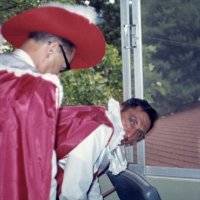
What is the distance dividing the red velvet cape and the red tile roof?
1341mm

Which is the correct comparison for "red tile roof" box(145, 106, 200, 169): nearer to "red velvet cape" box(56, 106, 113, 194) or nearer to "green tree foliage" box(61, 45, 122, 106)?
"green tree foliage" box(61, 45, 122, 106)

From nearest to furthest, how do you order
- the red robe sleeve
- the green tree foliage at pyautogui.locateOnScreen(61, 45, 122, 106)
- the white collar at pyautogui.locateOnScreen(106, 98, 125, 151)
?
the red robe sleeve < the white collar at pyautogui.locateOnScreen(106, 98, 125, 151) < the green tree foliage at pyautogui.locateOnScreen(61, 45, 122, 106)

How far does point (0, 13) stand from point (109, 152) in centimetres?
203

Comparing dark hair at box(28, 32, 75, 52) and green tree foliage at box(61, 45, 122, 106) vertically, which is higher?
dark hair at box(28, 32, 75, 52)

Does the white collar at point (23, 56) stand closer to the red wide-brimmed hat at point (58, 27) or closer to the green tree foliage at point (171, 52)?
the red wide-brimmed hat at point (58, 27)

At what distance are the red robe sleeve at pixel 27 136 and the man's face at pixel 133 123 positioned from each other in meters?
0.69

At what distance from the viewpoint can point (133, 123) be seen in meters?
1.79

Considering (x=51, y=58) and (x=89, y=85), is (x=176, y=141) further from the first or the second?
(x=51, y=58)

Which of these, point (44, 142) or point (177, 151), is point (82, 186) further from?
point (177, 151)

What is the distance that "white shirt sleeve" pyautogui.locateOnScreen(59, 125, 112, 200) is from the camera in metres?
1.34

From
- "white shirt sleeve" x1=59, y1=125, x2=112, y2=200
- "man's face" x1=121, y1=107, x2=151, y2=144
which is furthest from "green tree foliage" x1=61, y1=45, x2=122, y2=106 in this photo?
"white shirt sleeve" x1=59, y1=125, x2=112, y2=200

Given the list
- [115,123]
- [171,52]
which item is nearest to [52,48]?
[115,123]

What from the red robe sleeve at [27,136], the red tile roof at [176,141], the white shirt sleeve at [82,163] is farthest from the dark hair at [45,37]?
the red tile roof at [176,141]

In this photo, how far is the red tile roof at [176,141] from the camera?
265cm
